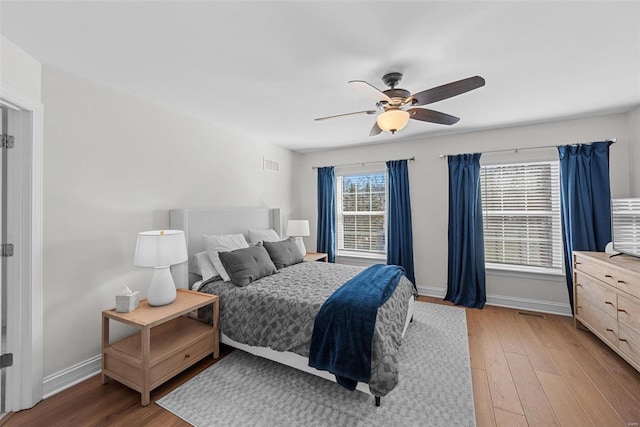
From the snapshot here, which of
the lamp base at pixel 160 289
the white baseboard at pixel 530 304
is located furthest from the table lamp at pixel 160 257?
the white baseboard at pixel 530 304

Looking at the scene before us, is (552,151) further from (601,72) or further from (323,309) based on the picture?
(323,309)

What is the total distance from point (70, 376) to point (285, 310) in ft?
5.51

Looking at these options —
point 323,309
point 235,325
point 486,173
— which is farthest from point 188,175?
point 486,173

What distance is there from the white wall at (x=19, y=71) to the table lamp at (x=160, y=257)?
3.91ft

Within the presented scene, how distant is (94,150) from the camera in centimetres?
221

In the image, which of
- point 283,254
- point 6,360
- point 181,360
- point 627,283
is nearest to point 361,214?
point 283,254

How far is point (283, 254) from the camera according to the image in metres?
3.32

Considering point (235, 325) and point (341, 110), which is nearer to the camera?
point (235, 325)

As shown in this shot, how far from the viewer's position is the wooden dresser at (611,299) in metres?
2.11

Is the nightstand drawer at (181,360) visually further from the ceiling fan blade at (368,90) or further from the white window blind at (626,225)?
the white window blind at (626,225)

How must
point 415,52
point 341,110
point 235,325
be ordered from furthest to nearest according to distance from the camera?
point 341,110
point 235,325
point 415,52

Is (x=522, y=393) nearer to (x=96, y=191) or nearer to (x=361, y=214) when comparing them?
(x=361, y=214)

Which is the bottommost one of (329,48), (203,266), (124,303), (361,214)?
(124,303)

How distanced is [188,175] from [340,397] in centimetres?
263
